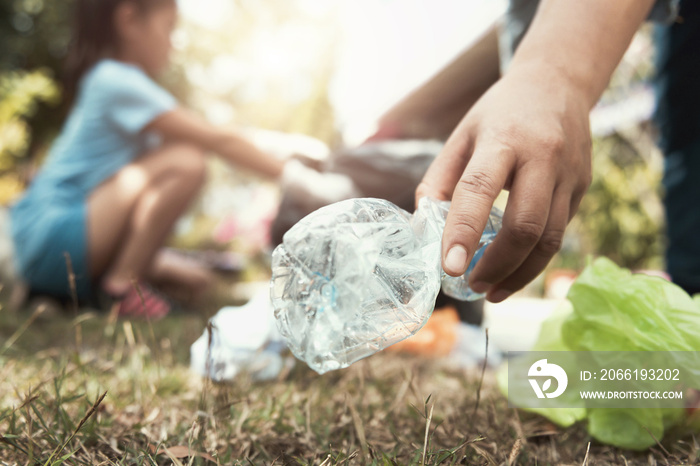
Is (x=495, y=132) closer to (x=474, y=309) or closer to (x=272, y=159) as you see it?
(x=474, y=309)

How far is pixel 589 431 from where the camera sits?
0.88 meters

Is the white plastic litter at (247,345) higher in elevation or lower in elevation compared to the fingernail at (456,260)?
lower

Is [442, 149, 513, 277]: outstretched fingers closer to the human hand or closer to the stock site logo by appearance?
the human hand

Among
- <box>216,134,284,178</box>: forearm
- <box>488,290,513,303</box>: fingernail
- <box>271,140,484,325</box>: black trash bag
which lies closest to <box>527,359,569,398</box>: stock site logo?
<box>488,290,513,303</box>: fingernail

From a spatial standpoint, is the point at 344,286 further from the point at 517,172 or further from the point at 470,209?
the point at 517,172

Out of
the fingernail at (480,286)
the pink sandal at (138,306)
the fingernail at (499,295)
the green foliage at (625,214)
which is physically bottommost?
the green foliage at (625,214)

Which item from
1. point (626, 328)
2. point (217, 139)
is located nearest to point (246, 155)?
point (217, 139)

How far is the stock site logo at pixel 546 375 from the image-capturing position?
94 centimetres

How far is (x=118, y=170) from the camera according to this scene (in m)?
2.94

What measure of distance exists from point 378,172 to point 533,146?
147 centimetres

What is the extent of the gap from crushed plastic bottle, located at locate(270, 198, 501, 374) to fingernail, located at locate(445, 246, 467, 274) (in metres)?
0.09

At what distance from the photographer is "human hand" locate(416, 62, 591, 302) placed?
0.73m

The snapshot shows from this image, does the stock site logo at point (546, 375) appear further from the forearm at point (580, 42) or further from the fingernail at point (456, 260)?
the forearm at point (580, 42)

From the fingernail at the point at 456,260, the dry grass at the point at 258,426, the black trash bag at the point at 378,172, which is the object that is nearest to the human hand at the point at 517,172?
the fingernail at the point at 456,260
